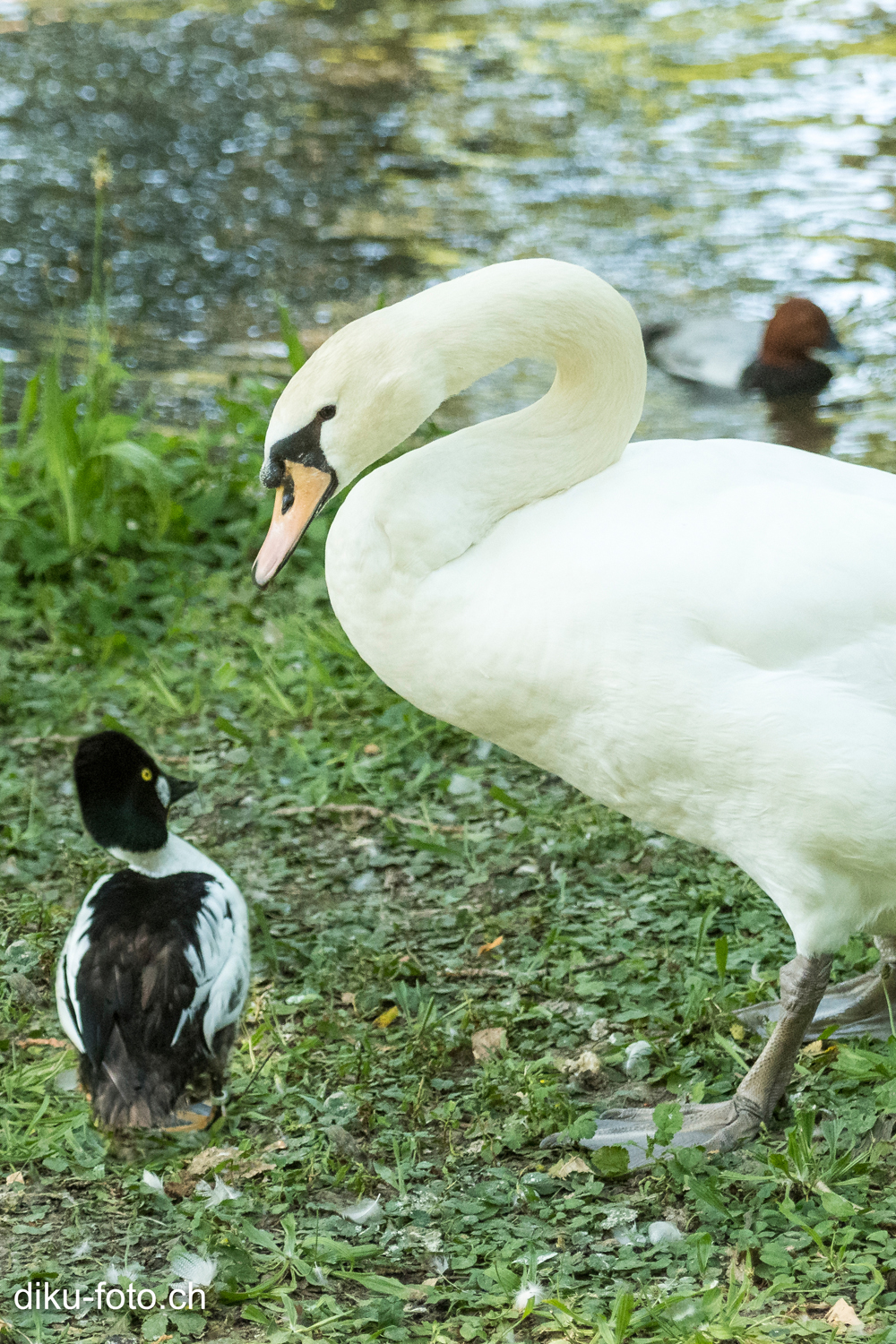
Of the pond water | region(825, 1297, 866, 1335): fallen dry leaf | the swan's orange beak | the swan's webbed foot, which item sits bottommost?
the pond water

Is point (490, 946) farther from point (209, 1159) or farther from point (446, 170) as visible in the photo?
point (446, 170)

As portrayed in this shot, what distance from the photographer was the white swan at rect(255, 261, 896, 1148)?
248 centimetres

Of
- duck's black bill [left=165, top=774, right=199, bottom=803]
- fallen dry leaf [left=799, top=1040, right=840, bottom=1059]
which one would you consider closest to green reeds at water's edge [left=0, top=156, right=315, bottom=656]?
duck's black bill [left=165, top=774, right=199, bottom=803]

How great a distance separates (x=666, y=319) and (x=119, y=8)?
703 centimetres

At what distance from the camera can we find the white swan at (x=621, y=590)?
8.14 feet

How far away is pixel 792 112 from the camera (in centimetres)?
916

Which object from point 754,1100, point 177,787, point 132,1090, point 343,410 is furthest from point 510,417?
point 132,1090

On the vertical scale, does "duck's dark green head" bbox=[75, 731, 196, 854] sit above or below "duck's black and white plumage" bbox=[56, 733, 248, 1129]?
above

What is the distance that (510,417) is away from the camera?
2928mm

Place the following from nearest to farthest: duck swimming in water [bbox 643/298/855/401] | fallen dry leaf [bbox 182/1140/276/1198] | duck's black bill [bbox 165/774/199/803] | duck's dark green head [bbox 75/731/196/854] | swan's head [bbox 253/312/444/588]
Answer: swan's head [bbox 253/312/444/588], fallen dry leaf [bbox 182/1140/276/1198], duck's dark green head [bbox 75/731/196/854], duck's black bill [bbox 165/774/199/803], duck swimming in water [bbox 643/298/855/401]

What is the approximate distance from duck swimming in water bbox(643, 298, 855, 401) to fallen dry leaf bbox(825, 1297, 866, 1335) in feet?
15.1

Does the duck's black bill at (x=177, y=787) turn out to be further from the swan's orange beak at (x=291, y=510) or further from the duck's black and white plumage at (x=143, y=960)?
the swan's orange beak at (x=291, y=510)

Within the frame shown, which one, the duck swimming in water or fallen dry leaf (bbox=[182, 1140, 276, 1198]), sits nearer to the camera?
fallen dry leaf (bbox=[182, 1140, 276, 1198])

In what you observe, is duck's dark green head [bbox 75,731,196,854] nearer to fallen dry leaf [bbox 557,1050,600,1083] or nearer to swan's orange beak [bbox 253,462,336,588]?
swan's orange beak [bbox 253,462,336,588]
